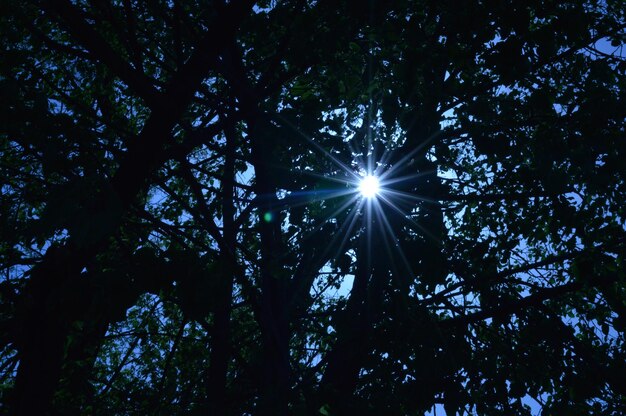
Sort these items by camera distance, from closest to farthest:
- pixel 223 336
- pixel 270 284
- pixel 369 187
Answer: pixel 270 284
pixel 369 187
pixel 223 336

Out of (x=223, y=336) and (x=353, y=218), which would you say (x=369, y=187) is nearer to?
(x=353, y=218)

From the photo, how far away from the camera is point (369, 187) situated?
491 cm

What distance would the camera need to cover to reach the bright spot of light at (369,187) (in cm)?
489

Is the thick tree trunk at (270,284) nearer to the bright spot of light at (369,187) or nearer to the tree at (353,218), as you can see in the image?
the tree at (353,218)

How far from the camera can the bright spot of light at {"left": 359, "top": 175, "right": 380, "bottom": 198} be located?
4888mm

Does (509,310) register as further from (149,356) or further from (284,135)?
(149,356)

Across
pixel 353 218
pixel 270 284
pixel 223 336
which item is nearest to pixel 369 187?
pixel 353 218

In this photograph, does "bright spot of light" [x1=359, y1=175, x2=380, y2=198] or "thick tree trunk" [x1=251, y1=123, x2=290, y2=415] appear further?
"bright spot of light" [x1=359, y1=175, x2=380, y2=198]

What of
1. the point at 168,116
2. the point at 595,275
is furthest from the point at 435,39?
the point at 595,275

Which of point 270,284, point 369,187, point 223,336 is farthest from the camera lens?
point 223,336

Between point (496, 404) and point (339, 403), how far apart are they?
165cm

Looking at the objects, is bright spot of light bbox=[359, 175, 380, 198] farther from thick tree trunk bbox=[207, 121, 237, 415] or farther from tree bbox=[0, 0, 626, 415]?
thick tree trunk bbox=[207, 121, 237, 415]

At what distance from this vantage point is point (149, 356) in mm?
8562

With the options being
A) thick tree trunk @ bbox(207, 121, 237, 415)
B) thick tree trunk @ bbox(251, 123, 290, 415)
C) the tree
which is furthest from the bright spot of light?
thick tree trunk @ bbox(207, 121, 237, 415)
